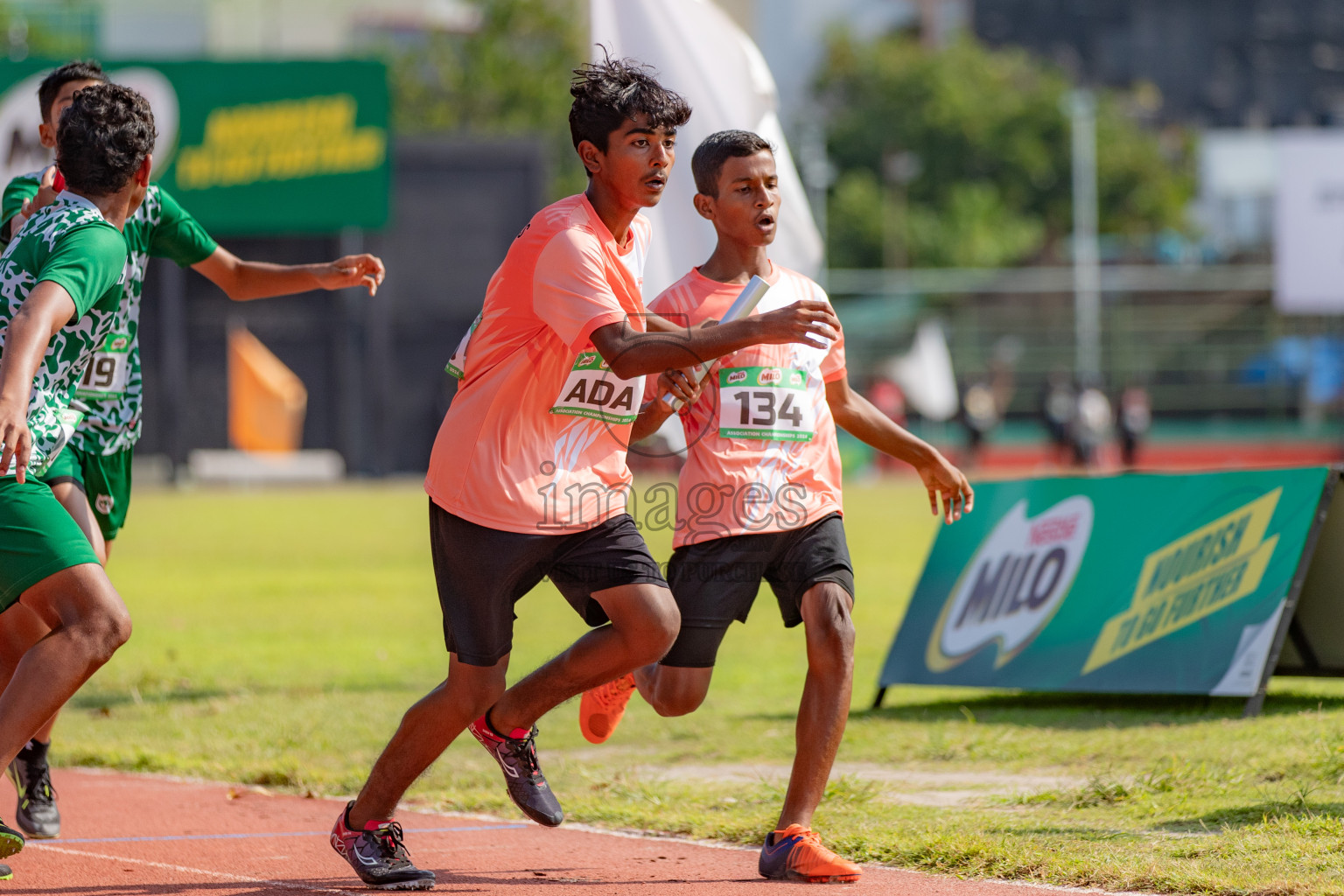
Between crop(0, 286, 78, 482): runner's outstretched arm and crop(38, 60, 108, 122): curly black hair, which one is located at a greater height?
crop(38, 60, 108, 122): curly black hair

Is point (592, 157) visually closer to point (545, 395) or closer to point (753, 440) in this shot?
point (545, 395)

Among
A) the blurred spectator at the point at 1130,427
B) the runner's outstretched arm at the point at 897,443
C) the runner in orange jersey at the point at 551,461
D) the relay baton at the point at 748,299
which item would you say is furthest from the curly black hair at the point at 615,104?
the blurred spectator at the point at 1130,427

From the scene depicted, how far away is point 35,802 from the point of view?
568 centimetres

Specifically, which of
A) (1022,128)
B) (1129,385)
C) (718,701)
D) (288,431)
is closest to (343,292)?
(288,431)

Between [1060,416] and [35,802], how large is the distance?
1364 inches

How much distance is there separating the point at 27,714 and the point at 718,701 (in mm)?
4743

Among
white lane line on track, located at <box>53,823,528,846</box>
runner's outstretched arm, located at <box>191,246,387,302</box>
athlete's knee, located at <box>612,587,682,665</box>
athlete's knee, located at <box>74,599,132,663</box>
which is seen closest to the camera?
athlete's knee, located at <box>74,599,132,663</box>

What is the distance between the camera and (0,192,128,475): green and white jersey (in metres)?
4.59

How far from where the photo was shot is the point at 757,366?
205 inches

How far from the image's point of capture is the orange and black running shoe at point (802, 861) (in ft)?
15.6

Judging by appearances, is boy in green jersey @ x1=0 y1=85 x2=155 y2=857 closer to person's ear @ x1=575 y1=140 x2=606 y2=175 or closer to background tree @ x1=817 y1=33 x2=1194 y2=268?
person's ear @ x1=575 y1=140 x2=606 y2=175

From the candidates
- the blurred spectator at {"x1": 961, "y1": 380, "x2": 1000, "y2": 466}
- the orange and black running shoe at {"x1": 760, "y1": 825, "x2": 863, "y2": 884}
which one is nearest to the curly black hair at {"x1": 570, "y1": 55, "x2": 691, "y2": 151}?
the orange and black running shoe at {"x1": 760, "y1": 825, "x2": 863, "y2": 884}

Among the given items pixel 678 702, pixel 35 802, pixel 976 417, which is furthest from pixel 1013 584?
pixel 976 417

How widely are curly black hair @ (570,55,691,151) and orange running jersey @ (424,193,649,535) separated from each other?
20 centimetres
